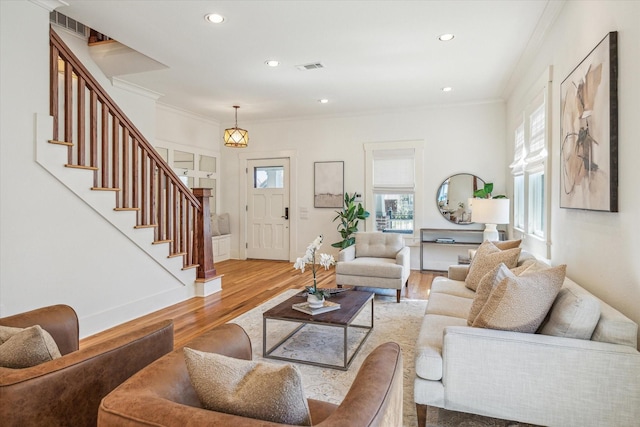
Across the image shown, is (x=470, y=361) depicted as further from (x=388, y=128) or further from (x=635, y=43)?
(x=388, y=128)

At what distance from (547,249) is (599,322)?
65.5 inches

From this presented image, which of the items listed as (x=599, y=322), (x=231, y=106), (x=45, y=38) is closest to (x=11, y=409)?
(x=599, y=322)

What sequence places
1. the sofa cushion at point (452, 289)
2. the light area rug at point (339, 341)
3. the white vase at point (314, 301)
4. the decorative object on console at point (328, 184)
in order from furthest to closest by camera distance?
the decorative object on console at point (328, 184) → the sofa cushion at point (452, 289) → the white vase at point (314, 301) → the light area rug at point (339, 341)

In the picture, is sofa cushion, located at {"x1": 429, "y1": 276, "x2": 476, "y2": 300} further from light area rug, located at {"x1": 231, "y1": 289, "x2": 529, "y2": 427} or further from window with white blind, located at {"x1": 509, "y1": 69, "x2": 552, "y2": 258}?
window with white blind, located at {"x1": 509, "y1": 69, "x2": 552, "y2": 258}

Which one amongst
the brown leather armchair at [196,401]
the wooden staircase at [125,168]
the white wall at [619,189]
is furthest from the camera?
the wooden staircase at [125,168]

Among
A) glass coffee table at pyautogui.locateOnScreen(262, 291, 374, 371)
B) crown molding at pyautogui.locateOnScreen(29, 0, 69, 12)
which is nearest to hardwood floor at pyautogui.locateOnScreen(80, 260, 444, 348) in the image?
glass coffee table at pyautogui.locateOnScreen(262, 291, 374, 371)

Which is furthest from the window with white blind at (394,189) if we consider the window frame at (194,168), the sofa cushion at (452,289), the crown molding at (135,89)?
the crown molding at (135,89)

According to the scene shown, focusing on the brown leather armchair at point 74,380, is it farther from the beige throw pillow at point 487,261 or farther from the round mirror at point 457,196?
the round mirror at point 457,196

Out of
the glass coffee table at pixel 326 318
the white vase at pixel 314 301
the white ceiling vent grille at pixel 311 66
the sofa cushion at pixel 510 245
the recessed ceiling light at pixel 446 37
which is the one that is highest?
the white ceiling vent grille at pixel 311 66

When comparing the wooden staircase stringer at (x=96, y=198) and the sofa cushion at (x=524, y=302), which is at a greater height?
the wooden staircase stringer at (x=96, y=198)

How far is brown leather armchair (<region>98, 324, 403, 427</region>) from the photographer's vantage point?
2.92 ft

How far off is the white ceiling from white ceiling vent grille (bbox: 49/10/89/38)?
693 millimetres

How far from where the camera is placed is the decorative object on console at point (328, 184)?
22.2ft

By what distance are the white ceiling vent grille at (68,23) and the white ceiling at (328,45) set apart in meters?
0.69
